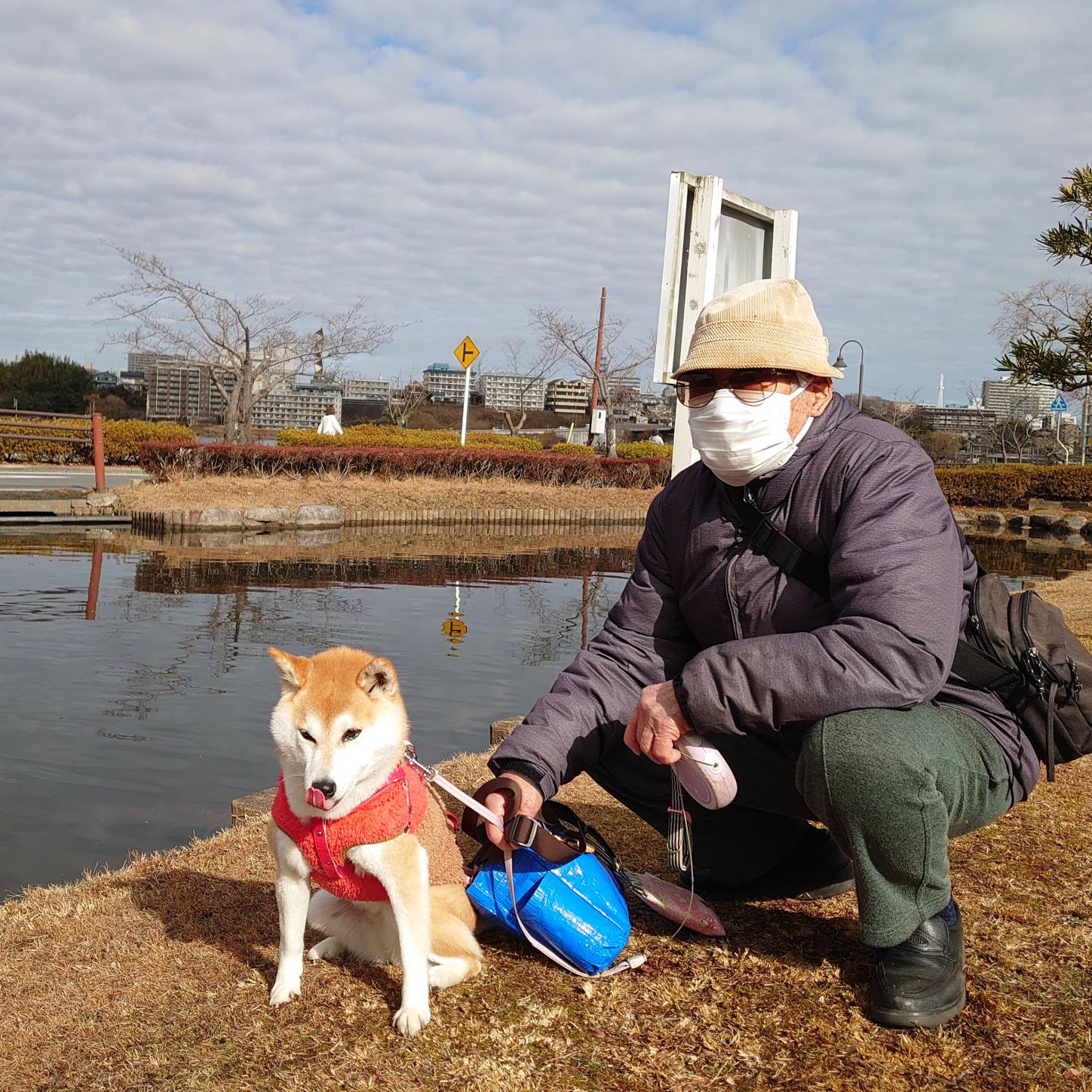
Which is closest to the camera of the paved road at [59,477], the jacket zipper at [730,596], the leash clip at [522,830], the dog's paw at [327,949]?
the leash clip at [522,830]

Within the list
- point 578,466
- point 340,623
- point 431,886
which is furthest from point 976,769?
point 578,466

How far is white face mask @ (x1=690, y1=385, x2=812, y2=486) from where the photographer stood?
234cm

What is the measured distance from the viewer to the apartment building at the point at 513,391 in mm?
46188

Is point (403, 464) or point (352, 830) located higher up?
point (403, 464)

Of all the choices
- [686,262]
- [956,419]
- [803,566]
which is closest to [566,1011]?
[803,566]

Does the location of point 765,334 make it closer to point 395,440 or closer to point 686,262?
point 686,262

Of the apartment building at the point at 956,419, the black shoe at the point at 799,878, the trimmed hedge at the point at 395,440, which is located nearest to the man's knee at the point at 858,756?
the black shoe at the point at 799,878

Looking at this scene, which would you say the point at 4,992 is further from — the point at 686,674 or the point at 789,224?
the point at 789,224

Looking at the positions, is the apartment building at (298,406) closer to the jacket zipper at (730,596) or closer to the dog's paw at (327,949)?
the dog's paw at (327,949)

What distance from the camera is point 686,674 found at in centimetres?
212

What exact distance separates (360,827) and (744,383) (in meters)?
1.35

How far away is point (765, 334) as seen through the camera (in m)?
2.34

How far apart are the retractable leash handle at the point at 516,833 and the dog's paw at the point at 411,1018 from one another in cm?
30

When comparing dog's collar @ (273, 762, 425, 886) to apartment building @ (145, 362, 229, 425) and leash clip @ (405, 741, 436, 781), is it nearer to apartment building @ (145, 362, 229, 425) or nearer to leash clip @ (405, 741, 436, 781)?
leash clip @ (405, 741, 436, 781)
